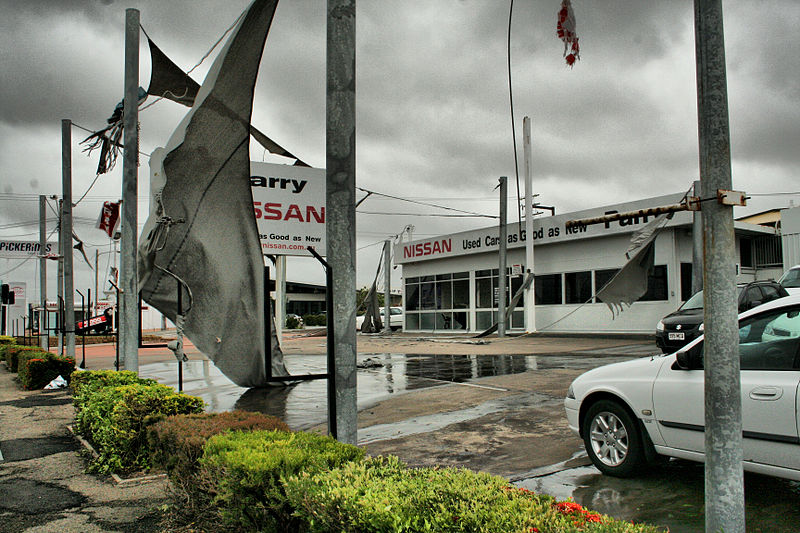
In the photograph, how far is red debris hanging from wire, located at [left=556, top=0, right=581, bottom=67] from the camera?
4.15 metres

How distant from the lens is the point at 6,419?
10.8 metres

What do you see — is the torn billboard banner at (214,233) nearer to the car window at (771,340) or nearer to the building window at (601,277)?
the car window at (771,340)

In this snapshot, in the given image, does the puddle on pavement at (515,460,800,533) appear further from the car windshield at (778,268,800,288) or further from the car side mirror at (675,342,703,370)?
the car windshield at (778,268,800,288)

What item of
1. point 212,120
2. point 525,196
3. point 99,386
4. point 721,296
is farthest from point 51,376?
point 525,196

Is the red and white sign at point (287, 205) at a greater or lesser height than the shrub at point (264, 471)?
greater

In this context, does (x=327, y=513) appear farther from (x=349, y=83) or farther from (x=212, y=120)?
(x=212, y=120)

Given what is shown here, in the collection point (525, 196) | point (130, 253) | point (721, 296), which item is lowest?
point (721, 296)

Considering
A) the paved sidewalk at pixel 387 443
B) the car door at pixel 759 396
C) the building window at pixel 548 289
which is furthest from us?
the building window at pixel 548 289

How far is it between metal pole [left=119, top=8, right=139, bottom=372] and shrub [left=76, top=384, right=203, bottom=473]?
10.8 ft

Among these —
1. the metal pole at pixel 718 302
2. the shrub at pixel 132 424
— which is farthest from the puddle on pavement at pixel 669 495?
the shrub at pixel 132 424

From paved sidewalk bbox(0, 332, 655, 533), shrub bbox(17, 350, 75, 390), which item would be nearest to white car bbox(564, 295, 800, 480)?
paved sidewalk bbox(0, 332, 655, 533)

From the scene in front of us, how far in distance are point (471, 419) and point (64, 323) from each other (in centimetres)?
1382

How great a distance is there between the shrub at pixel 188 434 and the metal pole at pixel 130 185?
15.7ft

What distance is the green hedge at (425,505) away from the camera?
2.54 m
